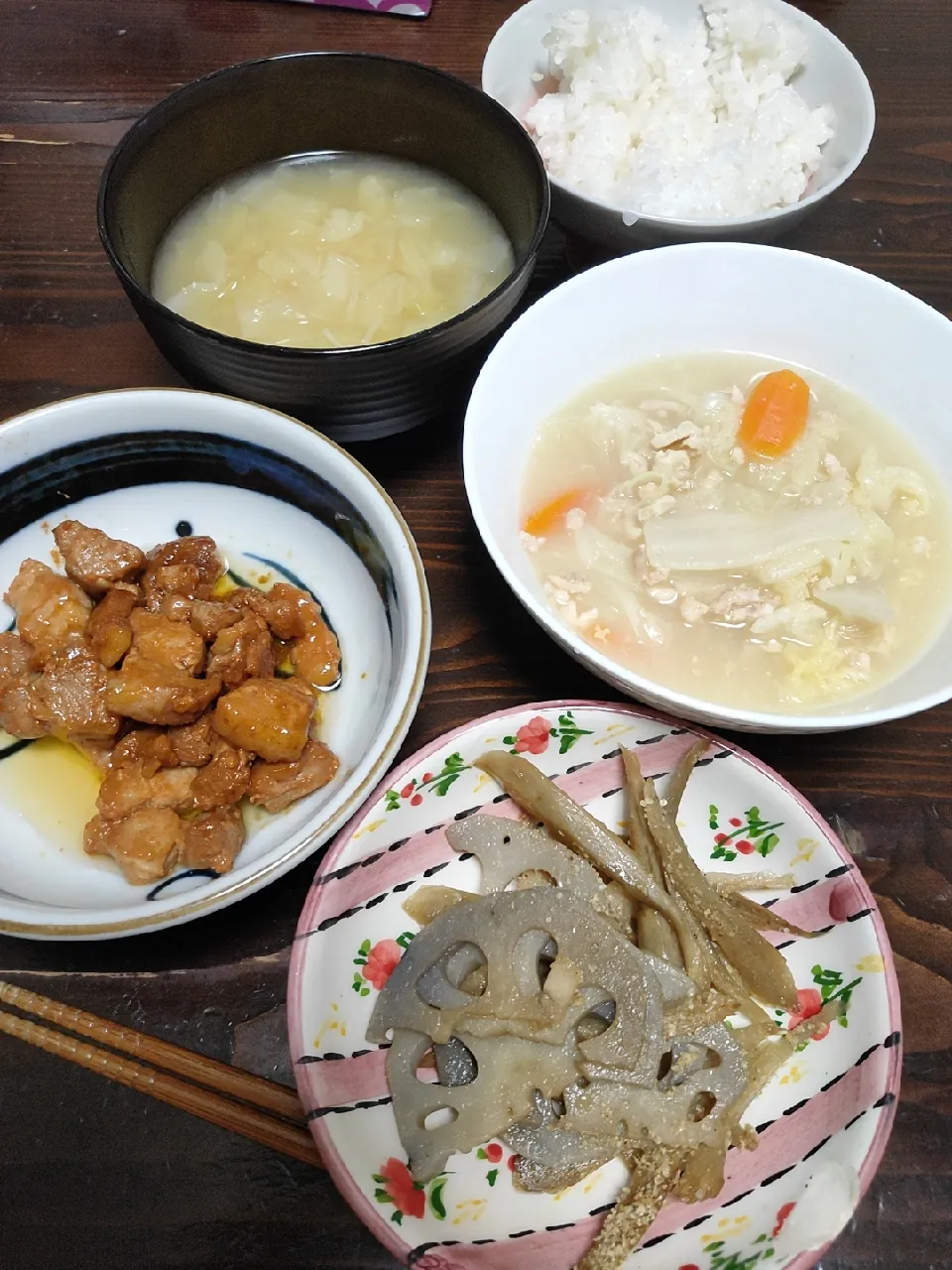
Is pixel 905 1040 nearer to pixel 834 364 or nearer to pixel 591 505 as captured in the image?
pixel 591 505

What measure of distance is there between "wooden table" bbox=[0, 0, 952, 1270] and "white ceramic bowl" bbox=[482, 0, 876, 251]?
0.23 meters

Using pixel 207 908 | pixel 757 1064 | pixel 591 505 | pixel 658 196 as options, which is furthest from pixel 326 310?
pixel 757 1064

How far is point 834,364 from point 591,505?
1.99 ft

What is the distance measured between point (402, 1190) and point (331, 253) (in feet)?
5.54

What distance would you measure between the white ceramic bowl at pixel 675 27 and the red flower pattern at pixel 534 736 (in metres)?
1.10

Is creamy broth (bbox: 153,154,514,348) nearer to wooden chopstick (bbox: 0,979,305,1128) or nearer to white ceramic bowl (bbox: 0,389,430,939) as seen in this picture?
white ceramic bowl (bbox: 0,389,430,939)

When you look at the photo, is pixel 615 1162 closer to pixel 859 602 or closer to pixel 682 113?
pixel 859 602

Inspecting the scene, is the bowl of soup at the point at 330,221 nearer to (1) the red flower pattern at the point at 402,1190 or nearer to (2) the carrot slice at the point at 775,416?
(2) the carrot slice at the point at 775,416

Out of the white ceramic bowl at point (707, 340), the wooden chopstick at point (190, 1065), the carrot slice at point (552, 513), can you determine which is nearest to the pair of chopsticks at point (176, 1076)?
the wooden chopstick at point (190, 1065)

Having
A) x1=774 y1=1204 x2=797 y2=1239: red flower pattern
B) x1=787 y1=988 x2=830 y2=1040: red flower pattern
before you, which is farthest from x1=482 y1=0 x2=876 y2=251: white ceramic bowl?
x1=774 y1=1204 x2=797 y2=1239: red flower pattern

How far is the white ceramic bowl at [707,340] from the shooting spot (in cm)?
150

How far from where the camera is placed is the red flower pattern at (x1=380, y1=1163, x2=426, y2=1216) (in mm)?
1113

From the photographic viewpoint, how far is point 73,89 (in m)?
2.41

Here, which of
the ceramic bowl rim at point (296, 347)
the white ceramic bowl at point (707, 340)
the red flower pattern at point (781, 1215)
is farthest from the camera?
the white ceramic bowl at point (707, 340)
